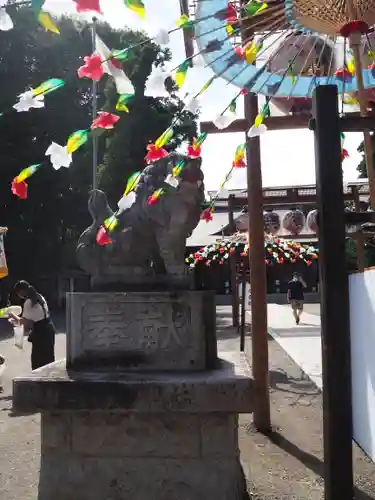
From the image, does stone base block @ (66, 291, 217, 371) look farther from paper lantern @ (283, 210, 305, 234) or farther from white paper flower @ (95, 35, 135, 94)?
paper lantern @ (283, 210, 305, 234)

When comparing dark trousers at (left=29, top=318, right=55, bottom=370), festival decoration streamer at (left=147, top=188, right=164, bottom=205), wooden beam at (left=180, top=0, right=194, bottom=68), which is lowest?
dark trousers at (left=29, top=318, right=55, bottom=370)

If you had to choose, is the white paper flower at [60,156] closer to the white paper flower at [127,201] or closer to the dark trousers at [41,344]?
the white paper flower at [127,201]

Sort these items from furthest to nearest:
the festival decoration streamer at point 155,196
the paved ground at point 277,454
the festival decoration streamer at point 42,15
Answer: the paved ground at point 277,454 < the festival decoration streamer at point 155,196 < the festival decoration streamer at point 42,15

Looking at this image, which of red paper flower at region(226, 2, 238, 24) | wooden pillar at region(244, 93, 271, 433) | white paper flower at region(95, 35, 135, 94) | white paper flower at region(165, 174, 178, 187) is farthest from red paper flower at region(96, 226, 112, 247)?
wooden pillar at region(244, 93, 271, 433)

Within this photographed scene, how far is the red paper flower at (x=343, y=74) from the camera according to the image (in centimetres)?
435

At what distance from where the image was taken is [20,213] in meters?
23.3

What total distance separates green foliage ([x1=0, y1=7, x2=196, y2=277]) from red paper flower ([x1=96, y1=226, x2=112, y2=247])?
642 inches

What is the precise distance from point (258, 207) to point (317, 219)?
3287 mm

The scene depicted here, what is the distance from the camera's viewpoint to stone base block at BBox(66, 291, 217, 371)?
357 cm

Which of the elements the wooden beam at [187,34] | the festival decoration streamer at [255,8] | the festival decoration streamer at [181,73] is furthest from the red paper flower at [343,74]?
the festival decoration streamer at [181,73]

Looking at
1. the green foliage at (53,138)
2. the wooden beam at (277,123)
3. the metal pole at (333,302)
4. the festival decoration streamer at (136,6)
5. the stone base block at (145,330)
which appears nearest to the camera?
the metal pole at (333,302)

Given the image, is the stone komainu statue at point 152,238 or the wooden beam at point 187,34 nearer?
the stone komainu statue at point 152,238

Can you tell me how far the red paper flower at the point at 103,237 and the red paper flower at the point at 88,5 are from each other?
171 cm

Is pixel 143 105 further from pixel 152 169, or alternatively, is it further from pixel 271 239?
pixel 152 169
